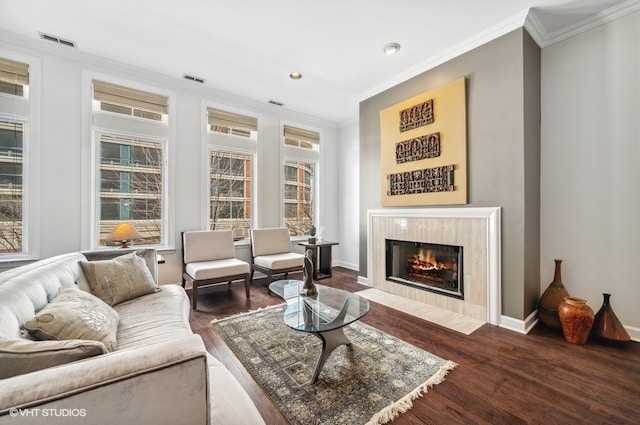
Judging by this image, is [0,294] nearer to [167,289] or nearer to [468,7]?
[167,289]

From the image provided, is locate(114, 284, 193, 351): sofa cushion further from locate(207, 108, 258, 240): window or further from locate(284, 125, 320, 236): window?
locate(284, 125, 320, 236): window

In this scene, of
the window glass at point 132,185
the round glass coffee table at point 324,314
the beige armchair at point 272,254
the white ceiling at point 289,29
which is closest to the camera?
the round glass coffee table at point 324,314

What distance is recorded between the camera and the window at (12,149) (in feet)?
9.52

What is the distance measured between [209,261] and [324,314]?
2284 mm

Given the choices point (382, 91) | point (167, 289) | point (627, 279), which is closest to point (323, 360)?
point (167, 289)

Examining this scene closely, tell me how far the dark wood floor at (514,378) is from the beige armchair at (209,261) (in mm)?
561

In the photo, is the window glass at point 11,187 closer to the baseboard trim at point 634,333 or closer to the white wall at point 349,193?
the white wall at point 349,193

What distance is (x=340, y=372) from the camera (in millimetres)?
1891

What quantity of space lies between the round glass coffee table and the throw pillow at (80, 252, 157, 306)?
120 centimetres

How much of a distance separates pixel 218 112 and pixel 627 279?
5.13 metres

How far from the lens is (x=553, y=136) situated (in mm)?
2740

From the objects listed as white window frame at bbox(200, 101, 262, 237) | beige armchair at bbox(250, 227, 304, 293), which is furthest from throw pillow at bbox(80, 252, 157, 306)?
white window frame at bbox(200, 101, 262, 237)

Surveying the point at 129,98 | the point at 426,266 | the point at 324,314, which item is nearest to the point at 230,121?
the point at 129,98

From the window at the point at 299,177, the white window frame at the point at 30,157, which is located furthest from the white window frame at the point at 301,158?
the white window frame at the point at 30,157
